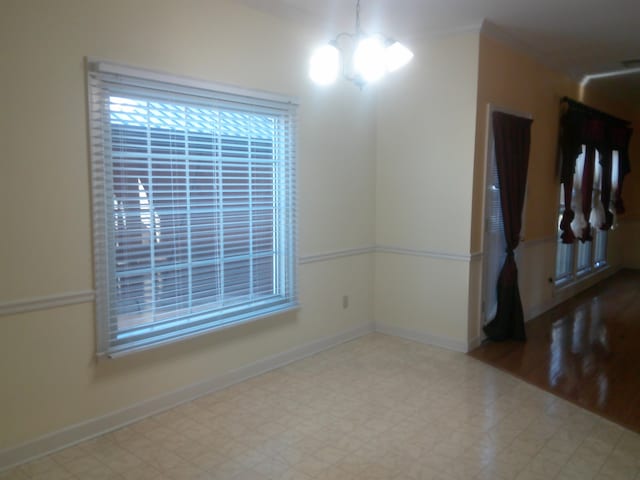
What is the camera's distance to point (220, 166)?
3279mm

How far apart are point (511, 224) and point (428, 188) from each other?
0.82 metres

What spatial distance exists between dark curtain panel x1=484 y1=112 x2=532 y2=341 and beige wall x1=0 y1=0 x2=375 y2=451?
6.79 ft

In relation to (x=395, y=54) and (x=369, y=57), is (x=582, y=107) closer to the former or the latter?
(x=395, y=54)

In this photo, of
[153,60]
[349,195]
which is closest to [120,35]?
[153,60]

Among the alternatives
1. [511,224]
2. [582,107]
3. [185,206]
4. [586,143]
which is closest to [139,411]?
[185,206]

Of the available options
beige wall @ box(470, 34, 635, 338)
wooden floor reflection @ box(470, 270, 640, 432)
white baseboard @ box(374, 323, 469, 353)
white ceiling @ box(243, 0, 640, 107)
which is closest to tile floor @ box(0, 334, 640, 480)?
wooden floor reflection @ box(470, 270, 640, 432)

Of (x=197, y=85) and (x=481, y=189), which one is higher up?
(x=197, y=85)

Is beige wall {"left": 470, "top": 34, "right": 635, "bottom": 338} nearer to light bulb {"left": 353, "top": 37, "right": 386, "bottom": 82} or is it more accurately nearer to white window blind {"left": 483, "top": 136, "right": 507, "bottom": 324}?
white window blind {"left": 483, "top": 136, "right": 507, "bottom": 324}

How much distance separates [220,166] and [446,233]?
2.05 m

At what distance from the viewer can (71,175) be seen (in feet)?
8.48

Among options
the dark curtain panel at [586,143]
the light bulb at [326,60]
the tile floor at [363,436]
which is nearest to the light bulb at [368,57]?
the light bulb at [326,60]

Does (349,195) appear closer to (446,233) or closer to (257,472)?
(446,233)

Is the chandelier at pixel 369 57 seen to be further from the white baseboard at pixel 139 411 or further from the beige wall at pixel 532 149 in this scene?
the white baseboard at pixel 139 411

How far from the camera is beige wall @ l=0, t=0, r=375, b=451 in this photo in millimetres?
2395
